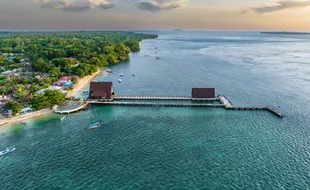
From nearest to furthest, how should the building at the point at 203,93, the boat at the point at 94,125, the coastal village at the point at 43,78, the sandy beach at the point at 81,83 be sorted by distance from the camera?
the boat at the point at 94,125
the coastal village at the point at 43,78
the building at the point at 203,93
the sandy beach at the point at 81,83

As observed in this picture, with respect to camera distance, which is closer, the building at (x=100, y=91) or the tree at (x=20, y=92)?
the tree at (x=20, y=92)

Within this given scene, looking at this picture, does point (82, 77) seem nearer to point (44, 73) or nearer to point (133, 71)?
point (44, 73)

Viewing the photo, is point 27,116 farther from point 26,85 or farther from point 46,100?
point 26,85

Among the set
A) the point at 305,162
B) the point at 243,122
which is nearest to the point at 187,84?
the point at 243,122

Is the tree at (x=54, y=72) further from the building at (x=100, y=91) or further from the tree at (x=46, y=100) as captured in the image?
the tree at (x=46, y=100)

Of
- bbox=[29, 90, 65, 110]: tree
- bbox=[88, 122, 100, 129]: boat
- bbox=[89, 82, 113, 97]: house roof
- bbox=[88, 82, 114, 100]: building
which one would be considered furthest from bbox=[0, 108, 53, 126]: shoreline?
bbox=[88, 122, 100, 129]: boat

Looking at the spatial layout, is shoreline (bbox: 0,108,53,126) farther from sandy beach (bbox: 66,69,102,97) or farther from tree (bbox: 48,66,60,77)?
tree (bbox: 48,66,60,77)

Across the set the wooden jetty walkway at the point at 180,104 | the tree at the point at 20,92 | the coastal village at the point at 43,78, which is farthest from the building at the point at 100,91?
the tree at the point at 20,92

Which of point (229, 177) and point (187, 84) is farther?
point (187, 84)
